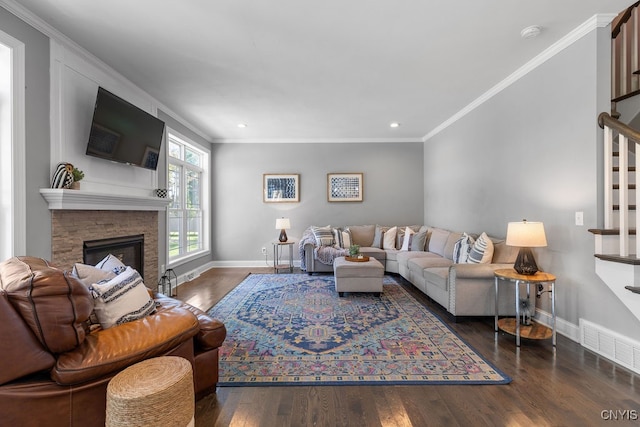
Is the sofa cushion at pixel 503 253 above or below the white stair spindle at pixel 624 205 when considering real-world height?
below

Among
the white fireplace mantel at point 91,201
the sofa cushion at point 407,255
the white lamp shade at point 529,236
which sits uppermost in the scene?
the white fireplace mantel at point 91,201

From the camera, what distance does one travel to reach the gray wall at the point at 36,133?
2.39m

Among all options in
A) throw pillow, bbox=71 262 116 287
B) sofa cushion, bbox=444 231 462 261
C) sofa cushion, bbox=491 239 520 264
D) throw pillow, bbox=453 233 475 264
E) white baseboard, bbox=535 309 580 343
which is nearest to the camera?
throw pillow, bbox=71 262 116 287

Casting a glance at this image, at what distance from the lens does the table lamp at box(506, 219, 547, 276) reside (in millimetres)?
2564

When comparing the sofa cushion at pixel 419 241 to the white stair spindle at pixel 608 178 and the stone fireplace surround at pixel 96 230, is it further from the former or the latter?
the stone fireplace surround at pixel 96 230

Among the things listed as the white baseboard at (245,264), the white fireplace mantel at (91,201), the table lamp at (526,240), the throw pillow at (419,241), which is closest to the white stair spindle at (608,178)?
the table lamp at (526,240)

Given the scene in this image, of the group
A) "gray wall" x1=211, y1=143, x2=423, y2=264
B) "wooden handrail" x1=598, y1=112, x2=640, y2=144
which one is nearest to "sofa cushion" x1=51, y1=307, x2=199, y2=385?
"wooden handrail" x1=598, y1=112, x2=640, y2=144

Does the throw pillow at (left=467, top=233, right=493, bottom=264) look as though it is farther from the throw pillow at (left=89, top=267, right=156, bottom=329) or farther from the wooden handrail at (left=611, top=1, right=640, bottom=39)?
the throw pillow at (left=89, top=267, right=156, bottom=329)

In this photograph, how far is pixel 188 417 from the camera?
4.48 ft

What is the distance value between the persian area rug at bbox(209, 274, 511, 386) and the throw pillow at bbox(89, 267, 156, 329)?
0.81 meters

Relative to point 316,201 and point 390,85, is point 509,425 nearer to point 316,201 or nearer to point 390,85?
point 390,85

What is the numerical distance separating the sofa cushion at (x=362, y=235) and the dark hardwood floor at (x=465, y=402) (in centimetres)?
373

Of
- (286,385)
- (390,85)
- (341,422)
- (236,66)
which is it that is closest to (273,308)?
(286,385)

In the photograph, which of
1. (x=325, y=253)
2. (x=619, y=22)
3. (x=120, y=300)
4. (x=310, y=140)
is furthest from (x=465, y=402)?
(x=310, y=140)
